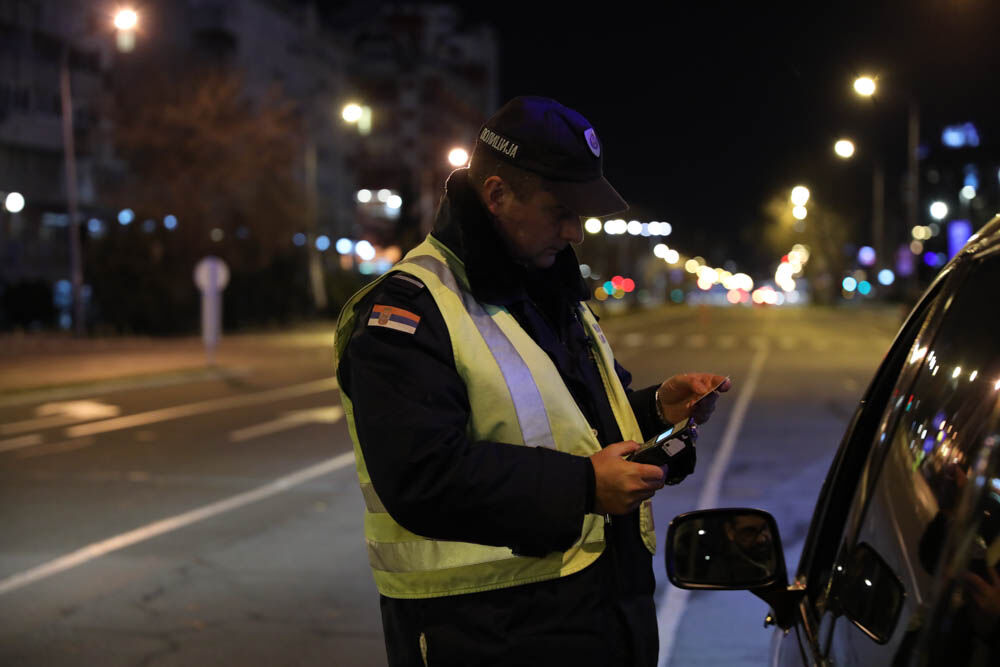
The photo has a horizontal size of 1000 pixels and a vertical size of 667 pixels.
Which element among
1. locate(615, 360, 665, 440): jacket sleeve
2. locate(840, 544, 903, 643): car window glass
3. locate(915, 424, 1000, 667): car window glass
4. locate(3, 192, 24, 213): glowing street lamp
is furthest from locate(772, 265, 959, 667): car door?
locate(3, 192, 24, 213): glowing street lamp

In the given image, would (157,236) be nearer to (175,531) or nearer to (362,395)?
(175,531)

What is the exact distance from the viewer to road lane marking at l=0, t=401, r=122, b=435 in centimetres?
1662

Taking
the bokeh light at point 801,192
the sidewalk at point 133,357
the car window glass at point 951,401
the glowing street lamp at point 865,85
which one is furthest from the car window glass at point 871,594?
the sidewalk at point 133,357

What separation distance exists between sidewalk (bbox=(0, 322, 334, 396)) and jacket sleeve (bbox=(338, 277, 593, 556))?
20.1m

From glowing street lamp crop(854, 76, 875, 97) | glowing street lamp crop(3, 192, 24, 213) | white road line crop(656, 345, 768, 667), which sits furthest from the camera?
glowing street lamp crop(3, 192, 24, 213)

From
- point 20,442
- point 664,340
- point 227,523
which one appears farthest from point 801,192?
point 664,340

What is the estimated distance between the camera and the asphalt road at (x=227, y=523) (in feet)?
20.9

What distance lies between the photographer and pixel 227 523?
944 cm

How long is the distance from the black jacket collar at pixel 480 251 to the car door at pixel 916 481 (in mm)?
801

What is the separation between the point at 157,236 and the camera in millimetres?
42688

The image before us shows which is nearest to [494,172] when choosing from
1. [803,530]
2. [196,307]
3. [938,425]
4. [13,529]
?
[938,425]

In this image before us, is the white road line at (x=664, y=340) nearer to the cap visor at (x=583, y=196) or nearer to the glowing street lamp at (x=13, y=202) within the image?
the glowing street lamp at (x=13, y=202)

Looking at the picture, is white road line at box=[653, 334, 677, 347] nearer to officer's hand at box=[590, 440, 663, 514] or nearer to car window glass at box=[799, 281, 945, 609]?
car window glass at box=[799, 281, 945, 609]

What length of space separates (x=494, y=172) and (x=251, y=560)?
6.01 metres
